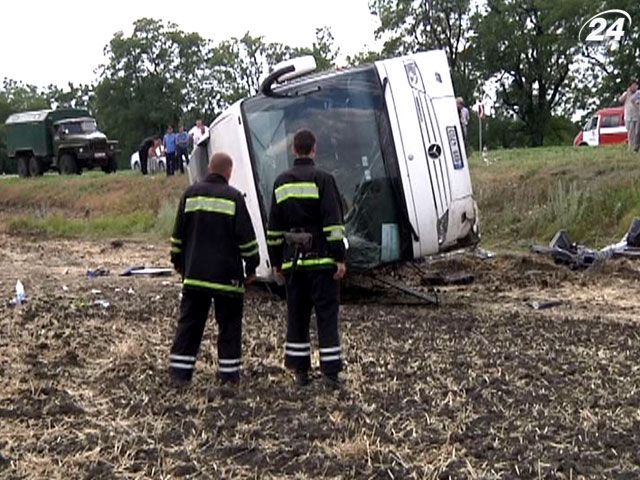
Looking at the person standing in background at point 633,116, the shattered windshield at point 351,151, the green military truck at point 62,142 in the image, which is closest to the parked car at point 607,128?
the person standing in background at point 633,116

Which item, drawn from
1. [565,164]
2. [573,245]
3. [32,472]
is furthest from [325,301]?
[565,164]

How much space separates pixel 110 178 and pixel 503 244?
1757cm

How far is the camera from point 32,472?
4.64 m

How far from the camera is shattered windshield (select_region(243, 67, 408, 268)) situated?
373 inches

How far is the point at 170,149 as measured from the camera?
26.2 metres

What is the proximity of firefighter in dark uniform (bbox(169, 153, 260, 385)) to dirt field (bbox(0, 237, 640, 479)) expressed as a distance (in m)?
0.24

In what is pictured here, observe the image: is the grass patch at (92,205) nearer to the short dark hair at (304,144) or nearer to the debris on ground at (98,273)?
the debris on ground at (98,273)

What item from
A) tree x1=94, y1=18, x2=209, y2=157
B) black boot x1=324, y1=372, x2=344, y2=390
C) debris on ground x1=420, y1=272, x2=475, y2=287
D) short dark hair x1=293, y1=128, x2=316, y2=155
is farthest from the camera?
tree x1=94, y1=18, x2=209, y2=157

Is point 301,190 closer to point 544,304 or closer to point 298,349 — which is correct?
point 298,349

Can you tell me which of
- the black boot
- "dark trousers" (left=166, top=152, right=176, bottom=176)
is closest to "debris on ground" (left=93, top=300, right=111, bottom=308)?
the black boot

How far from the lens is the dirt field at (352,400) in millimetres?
4676

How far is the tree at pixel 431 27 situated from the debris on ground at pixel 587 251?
40247mm

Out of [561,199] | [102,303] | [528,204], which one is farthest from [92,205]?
[102,303]

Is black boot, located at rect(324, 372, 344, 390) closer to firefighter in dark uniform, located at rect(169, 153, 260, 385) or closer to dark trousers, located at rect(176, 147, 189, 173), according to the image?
firefighter in dark uniform, located at rect(169, 153, 260, 385)
